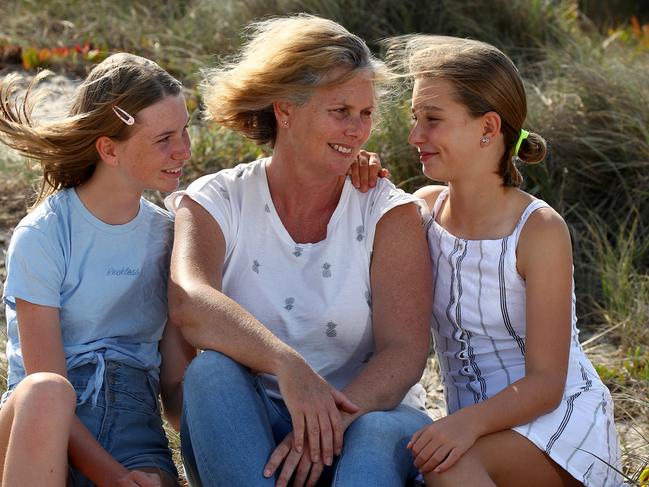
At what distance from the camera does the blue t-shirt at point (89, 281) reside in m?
2.81

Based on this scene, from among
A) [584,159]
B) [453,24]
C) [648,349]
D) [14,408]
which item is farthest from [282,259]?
[453,24]

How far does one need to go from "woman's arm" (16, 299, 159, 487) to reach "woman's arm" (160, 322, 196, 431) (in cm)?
39

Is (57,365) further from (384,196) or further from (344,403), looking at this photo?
(384,196)

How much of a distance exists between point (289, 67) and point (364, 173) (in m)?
0.38

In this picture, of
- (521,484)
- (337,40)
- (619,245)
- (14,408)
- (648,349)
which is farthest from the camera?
(619,245)

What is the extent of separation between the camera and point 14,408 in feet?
8.33

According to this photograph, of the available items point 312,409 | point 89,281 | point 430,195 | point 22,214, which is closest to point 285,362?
point 312,409

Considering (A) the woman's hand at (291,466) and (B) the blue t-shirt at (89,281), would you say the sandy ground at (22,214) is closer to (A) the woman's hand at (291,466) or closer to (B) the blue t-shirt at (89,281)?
(B) the blue t-shirt at (89,281)

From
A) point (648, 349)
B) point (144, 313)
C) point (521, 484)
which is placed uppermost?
point (144, 313)

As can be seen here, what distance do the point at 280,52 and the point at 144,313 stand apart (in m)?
0.83

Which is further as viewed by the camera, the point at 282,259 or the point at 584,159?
the point at 584,159

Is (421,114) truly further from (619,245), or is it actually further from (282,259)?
(619,245)

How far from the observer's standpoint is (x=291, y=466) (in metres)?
2.58

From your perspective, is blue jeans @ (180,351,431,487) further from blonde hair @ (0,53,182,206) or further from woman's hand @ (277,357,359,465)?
blonde hair @ (0,53,182,206)
